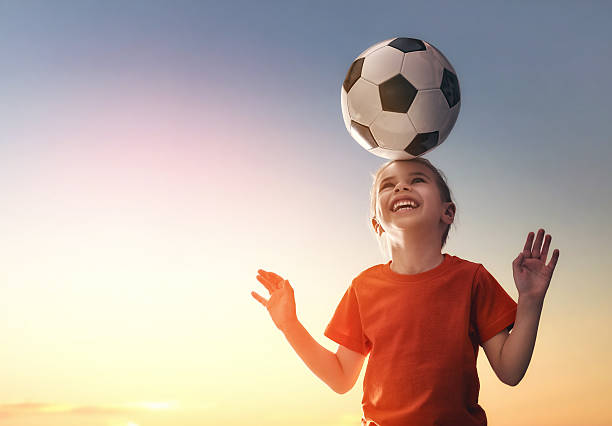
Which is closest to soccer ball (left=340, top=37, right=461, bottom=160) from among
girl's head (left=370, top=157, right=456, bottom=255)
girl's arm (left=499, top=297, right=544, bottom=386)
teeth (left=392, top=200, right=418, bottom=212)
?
girl's head (left=370, top=157, right=456, bottom=255)

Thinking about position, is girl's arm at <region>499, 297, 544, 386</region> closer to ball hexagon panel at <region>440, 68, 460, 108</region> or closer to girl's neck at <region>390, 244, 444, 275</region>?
girl's neck at <region>390, 244, 444, 275</region>

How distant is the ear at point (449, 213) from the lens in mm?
4297

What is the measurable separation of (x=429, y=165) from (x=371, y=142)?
1.45 ft

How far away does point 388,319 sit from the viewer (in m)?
4.02

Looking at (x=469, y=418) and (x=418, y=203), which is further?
(x=418, y=203)

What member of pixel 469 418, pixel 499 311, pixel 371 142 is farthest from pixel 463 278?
pixel 371 142

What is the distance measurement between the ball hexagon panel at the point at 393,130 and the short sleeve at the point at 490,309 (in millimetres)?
1051

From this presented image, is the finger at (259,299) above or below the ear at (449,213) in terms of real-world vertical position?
below

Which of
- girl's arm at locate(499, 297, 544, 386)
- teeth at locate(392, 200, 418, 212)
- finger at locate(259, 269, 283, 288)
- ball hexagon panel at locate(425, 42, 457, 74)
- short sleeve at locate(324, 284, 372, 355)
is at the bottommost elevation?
girl's arm at locate(499, 297, 544, 386)

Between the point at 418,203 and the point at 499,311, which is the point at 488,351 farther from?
the point at 418,203

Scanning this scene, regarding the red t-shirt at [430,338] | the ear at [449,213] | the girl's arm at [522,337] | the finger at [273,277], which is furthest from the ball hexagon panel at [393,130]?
the girl's arm at [522,337]

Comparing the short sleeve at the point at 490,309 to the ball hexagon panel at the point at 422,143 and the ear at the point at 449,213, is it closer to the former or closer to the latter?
the ear at the point at 449,213

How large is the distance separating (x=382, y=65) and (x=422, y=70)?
29cm

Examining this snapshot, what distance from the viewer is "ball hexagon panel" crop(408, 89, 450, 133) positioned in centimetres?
438
